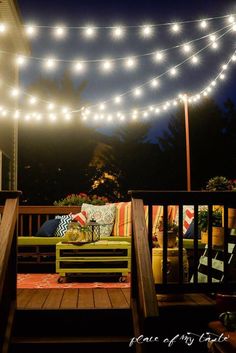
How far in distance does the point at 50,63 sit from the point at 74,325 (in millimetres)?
4397

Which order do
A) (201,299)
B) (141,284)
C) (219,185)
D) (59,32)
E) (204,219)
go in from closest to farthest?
(141,284), (201,299), (204,219), (219,185), (59,32)

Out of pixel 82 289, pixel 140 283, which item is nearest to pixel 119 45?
pixel 82 289

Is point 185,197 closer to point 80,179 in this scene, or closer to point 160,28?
point 160,28

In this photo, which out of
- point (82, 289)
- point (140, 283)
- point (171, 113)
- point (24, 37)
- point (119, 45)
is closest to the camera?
point (140, 283)

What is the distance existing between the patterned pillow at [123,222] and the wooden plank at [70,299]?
2.25 metres

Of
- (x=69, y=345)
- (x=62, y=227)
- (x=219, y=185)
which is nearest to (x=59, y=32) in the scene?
(x=62, y=227)

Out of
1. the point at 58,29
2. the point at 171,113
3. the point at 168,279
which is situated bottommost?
the point at 168,279

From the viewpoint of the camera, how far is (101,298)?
435 cm

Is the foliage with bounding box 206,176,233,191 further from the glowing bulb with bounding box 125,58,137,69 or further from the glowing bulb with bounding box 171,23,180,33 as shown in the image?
the glowing bulb with bounding box 125,58,137,69

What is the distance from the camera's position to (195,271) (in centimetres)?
401

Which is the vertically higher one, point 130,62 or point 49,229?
point 130,62

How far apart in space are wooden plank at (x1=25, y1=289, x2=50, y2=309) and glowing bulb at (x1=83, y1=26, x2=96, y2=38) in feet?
12.6

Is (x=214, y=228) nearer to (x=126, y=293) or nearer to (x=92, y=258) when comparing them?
(x=126, y=293)

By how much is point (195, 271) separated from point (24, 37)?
7685mm
